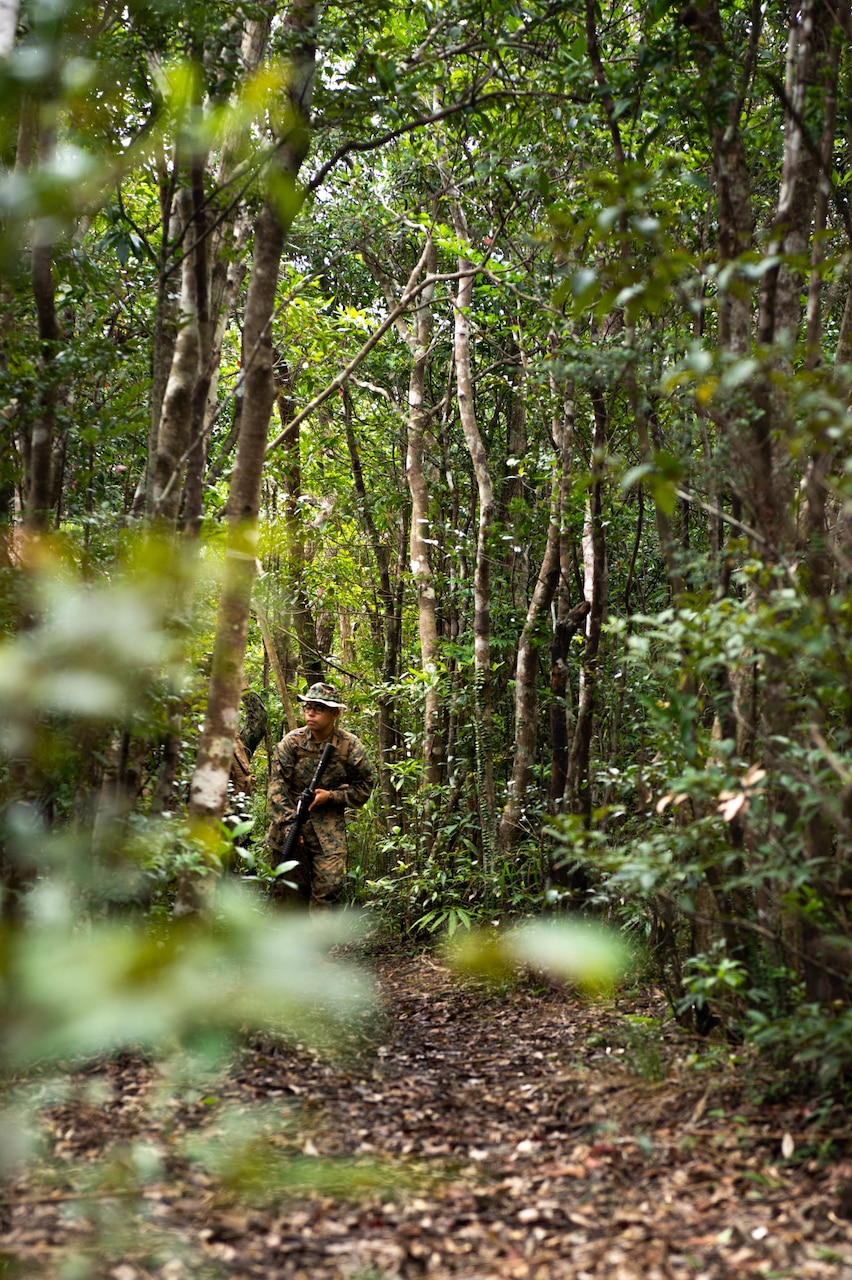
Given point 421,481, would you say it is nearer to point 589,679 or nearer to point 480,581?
point 480,581

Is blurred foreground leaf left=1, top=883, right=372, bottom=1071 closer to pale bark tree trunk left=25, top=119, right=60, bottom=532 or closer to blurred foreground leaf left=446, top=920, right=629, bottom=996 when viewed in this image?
blurred foreground leaf left=446, top=920, right=629, bottom=996

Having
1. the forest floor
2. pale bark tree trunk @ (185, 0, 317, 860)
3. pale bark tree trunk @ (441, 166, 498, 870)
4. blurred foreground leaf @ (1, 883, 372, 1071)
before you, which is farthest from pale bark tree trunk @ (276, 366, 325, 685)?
blurred foreground leaf @ (1, 883, 372, 1071)

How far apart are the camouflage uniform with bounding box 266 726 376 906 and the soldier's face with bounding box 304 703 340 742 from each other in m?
0.06

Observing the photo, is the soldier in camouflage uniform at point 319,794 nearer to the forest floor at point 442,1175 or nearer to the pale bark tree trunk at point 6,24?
the forest floor at point 442,1175

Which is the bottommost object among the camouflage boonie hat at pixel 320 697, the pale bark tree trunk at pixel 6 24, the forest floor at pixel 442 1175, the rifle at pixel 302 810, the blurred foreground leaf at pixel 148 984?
the forest floor at pixel 442 1175

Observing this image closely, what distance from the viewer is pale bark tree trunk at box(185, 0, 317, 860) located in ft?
13.3

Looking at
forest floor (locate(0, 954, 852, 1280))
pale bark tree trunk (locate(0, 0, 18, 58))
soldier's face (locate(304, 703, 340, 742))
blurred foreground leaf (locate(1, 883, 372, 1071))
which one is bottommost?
forest floor (locate(0, 954, 852, 1280))

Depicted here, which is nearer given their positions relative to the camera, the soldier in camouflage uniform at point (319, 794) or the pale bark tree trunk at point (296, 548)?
the soldier in camouflage uniform at point (319, 794)

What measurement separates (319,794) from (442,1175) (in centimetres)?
403

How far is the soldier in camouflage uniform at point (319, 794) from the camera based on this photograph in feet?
23.8

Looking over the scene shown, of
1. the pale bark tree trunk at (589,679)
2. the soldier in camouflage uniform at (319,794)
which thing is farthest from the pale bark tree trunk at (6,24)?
the soldier in camouflage uniform at (319,794)

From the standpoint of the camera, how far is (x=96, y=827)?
4.12m

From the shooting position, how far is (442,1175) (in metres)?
3.35

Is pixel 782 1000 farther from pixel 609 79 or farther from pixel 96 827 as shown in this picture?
pixel 609 79
